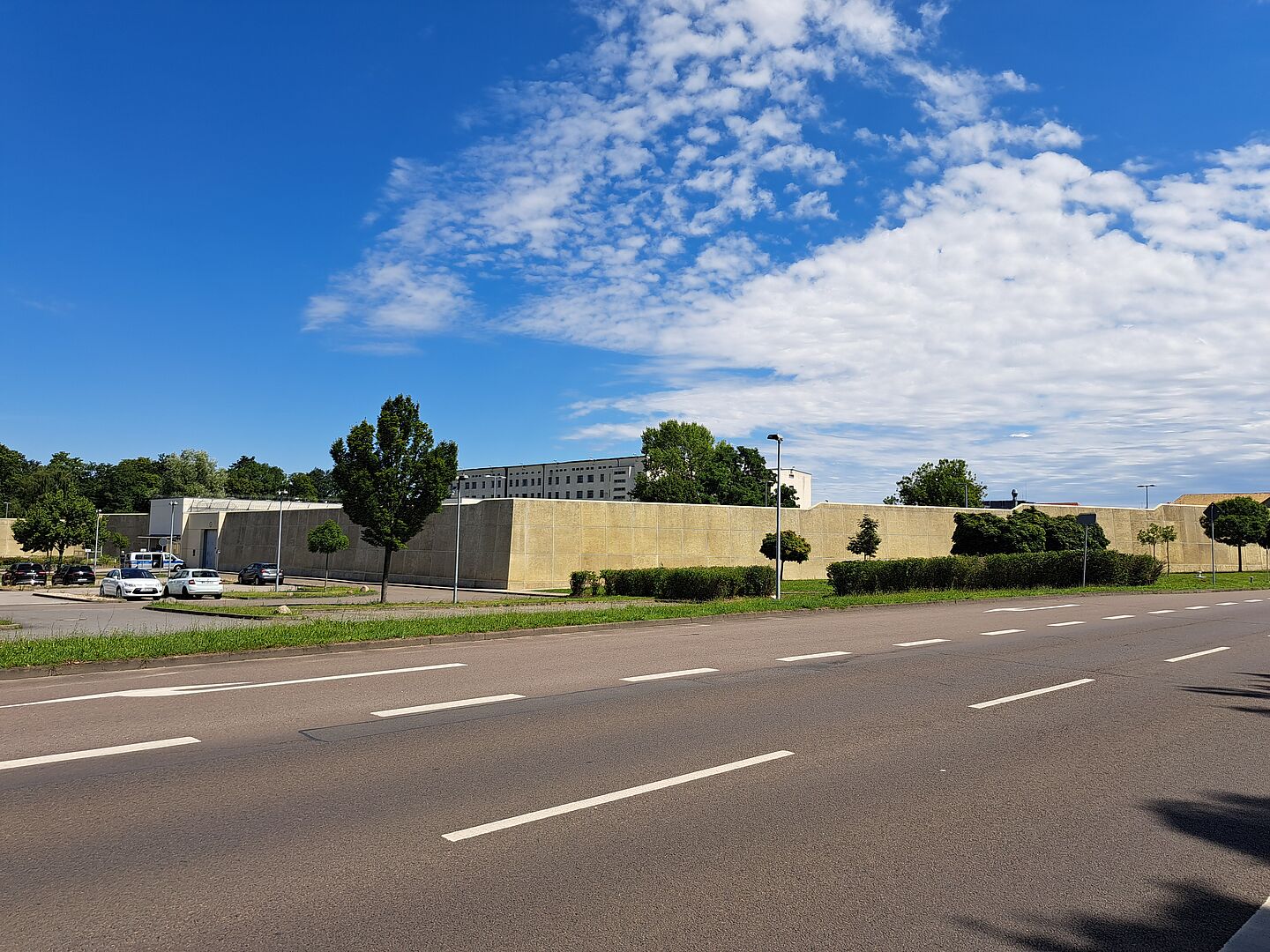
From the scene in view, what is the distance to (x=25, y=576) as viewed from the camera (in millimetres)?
53938

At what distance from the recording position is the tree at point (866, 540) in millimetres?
53906

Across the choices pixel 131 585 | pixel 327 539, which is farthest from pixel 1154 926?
pixel 327 539

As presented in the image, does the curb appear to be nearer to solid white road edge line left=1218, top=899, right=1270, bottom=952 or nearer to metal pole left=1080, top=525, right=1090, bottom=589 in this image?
solid white road edge line left=1218, top=899, right=1270, bottom=952

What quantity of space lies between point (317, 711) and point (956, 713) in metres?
6.71

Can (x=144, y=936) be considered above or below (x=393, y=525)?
below

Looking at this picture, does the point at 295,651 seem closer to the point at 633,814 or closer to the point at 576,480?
the point at 633,814

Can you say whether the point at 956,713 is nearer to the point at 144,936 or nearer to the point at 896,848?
the point at 896,848

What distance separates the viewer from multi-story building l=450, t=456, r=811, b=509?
147m

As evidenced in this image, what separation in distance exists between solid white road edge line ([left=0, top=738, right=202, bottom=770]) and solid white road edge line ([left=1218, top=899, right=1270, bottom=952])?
24.9ft

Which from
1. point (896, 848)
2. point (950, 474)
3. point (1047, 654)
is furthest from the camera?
point (950, 474)

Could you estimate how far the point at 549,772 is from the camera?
6930 mm

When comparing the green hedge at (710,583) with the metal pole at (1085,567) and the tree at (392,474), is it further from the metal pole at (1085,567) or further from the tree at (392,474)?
the metal pole at (1085,567)

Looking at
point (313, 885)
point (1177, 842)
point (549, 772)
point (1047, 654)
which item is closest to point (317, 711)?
point (549, 772)

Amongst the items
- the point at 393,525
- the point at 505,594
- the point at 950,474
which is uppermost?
the point at 950,474
